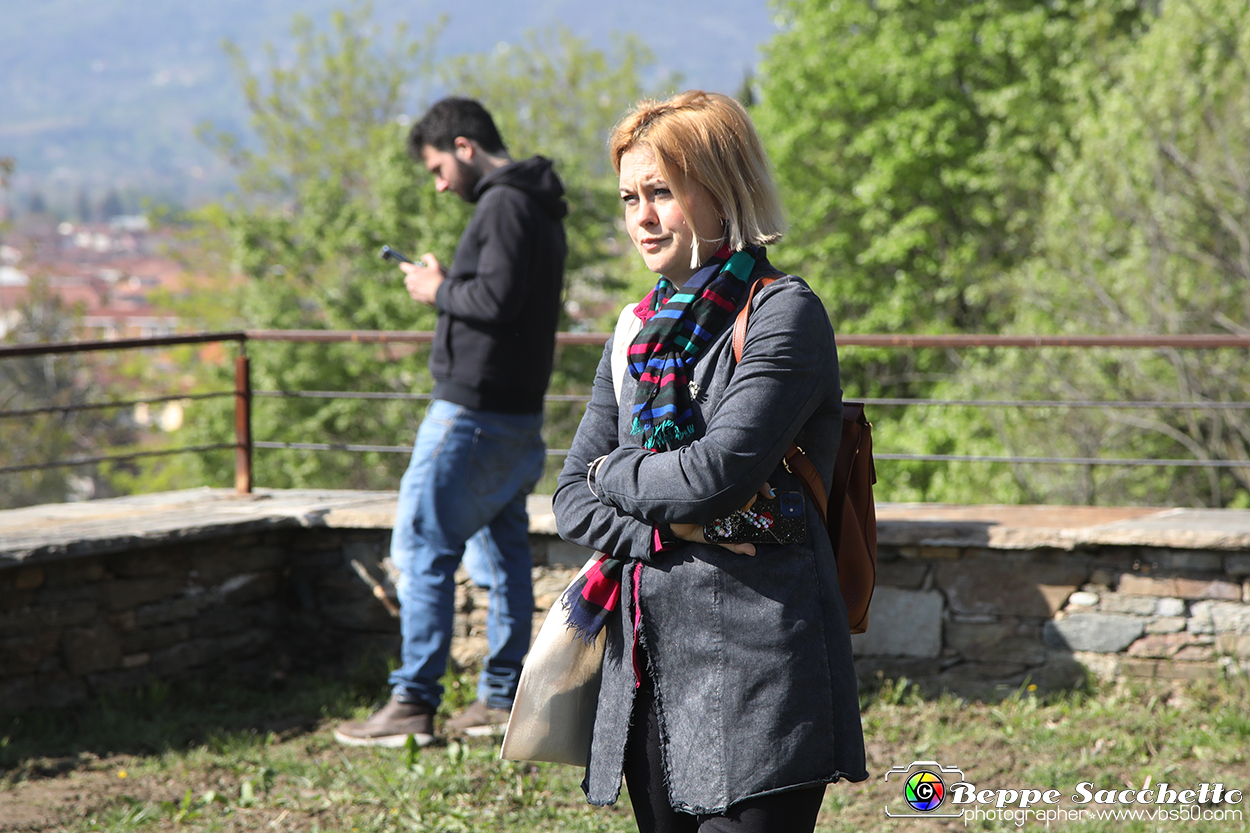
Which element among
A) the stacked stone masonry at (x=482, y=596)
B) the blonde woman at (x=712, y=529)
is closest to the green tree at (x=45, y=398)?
the stacked stone masonry at (x=482, y=596)

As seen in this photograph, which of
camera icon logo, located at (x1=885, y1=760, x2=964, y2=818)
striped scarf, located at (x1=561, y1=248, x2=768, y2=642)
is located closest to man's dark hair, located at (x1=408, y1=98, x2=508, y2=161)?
striped scarf, located at (x1=561, y1=248, x2=768, y2=642)

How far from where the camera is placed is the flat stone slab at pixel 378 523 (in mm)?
3768

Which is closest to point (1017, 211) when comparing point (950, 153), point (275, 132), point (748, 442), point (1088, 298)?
point (950, 153)

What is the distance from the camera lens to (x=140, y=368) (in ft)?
83.8

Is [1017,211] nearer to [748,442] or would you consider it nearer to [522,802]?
[522,802]

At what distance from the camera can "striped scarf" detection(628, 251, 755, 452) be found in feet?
5.23

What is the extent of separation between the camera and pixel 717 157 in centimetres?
159

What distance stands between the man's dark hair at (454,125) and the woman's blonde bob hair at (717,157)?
6.61 feet

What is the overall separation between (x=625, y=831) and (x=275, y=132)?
2754 cm

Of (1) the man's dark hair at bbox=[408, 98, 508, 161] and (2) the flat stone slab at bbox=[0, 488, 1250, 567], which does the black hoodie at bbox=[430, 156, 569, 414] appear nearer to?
(1) the man's dark hair at bbox=[408, 98, 508, 161]

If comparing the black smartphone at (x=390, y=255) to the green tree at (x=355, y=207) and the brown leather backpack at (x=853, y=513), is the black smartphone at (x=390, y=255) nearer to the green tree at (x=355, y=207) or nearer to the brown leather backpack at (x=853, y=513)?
the brown leather backpack at (x=853, y=513)

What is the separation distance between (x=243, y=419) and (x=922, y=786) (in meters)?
3.22

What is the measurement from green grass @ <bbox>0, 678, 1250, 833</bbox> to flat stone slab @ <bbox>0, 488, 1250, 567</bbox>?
0.55m

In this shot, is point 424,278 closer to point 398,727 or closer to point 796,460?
point 398,727
